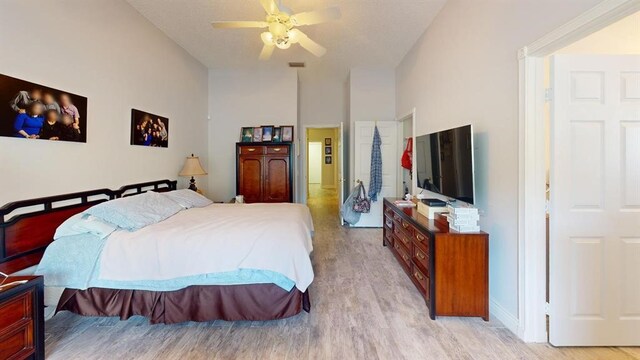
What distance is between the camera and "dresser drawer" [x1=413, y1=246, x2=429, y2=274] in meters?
2.46

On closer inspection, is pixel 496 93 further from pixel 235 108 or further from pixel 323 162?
pixel 323 162

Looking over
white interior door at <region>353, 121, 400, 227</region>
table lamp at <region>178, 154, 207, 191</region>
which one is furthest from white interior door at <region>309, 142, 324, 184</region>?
table lamp at <region>178, 154, 207, 191</region>

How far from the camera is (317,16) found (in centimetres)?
253

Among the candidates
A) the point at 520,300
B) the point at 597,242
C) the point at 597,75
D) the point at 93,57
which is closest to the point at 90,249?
the point at 93,57

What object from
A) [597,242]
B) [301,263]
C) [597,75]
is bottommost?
[301,263]

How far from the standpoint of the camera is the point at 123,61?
3135 mm

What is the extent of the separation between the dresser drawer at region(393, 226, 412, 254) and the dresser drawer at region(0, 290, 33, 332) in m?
2.98

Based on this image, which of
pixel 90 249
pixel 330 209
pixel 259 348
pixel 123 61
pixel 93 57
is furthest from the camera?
pixel 330 209

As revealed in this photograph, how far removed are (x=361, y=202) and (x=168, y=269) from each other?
3626mm

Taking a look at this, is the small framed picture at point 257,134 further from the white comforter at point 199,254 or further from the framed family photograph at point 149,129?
the white comforter at point 199,254

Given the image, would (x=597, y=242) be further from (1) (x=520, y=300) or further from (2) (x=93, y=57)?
(2) (x=93, y=57)

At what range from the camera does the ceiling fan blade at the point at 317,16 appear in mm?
2444

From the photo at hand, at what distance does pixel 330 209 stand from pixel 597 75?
19.9 feet

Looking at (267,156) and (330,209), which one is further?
(330,209)
